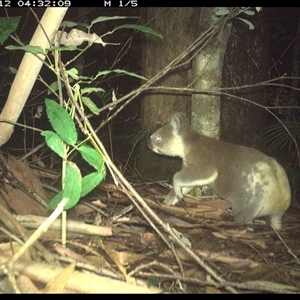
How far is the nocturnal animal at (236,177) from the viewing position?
4078mm

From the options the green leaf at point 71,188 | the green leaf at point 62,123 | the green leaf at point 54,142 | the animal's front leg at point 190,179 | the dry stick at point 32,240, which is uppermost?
the green leaf at point 62,123

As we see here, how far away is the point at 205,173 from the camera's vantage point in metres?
4.28

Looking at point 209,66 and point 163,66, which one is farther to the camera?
point 163,66

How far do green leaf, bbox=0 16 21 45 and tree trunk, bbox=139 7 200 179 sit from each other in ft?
5.76

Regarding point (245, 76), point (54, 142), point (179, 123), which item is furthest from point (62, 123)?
point (245, 76)

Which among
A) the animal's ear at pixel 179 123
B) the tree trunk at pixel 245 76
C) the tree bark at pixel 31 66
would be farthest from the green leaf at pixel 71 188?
the tree trunk at pixel 245 76

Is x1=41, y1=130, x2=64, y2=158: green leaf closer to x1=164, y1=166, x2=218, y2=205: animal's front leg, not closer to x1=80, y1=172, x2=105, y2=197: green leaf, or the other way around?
x1=80, y1=172, x2=105, y2=197: green leaf

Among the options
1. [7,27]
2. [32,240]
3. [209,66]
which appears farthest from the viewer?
[209,66]

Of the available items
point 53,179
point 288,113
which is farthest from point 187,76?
point 288,113

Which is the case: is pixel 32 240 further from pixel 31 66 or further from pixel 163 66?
pixel 163 66

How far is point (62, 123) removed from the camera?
7.48 feet

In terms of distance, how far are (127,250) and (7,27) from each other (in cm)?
141

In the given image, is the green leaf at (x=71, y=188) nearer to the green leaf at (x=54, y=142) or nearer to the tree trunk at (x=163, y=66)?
the green leaf at (x=54, y=142)

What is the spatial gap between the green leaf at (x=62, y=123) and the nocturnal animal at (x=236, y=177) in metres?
1.72
